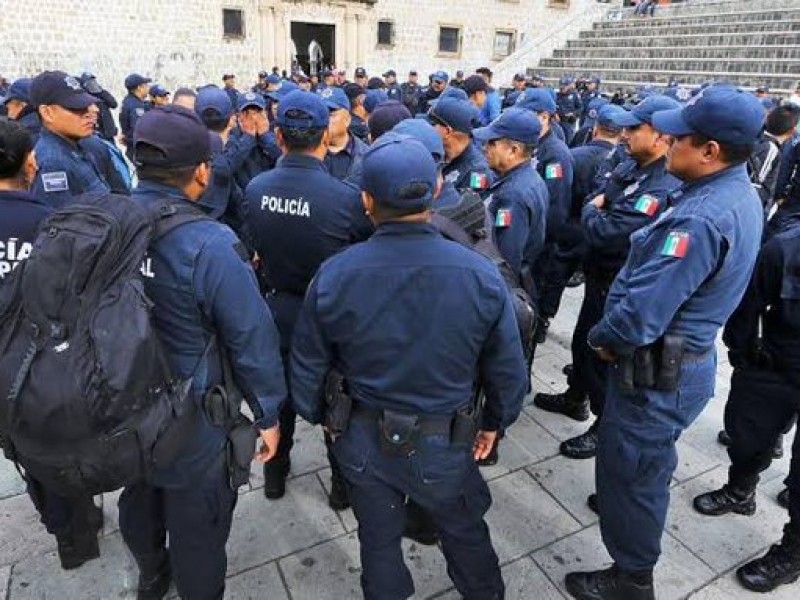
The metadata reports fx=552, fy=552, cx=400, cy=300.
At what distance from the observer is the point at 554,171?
406 cm

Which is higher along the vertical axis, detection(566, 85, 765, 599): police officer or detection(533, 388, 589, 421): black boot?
detection(566, 85, 765, 599): police officer

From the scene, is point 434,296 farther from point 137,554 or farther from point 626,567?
point 137,554

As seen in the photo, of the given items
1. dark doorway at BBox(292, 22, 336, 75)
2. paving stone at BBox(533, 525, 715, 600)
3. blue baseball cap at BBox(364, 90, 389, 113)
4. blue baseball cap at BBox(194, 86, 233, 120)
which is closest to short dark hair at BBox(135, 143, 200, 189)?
paving stone at BBox(533, 525, 715, 600)

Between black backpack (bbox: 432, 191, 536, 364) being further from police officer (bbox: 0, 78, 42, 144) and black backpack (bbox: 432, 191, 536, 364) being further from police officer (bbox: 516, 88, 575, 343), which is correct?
police officer (bbox: 0, 78, 42, 144)

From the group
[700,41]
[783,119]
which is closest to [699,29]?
[700,41]

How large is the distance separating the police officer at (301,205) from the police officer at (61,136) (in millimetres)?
1276

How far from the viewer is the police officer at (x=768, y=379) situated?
2.43 metres

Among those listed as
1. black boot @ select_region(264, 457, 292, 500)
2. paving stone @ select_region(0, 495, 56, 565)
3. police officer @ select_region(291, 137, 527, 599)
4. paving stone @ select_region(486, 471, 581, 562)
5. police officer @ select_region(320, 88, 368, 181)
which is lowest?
paving stone @ select_region(486, 471, 581, 562)

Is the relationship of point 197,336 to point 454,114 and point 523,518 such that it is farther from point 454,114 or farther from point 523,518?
point 454,114

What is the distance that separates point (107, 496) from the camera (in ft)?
9.59

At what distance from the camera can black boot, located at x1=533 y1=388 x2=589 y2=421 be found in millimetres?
3791

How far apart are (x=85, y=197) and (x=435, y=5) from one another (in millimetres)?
24099

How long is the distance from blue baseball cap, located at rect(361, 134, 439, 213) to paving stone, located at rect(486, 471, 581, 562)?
182 centimetres

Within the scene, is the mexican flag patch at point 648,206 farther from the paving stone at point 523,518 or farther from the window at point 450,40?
the window at point 450,40
